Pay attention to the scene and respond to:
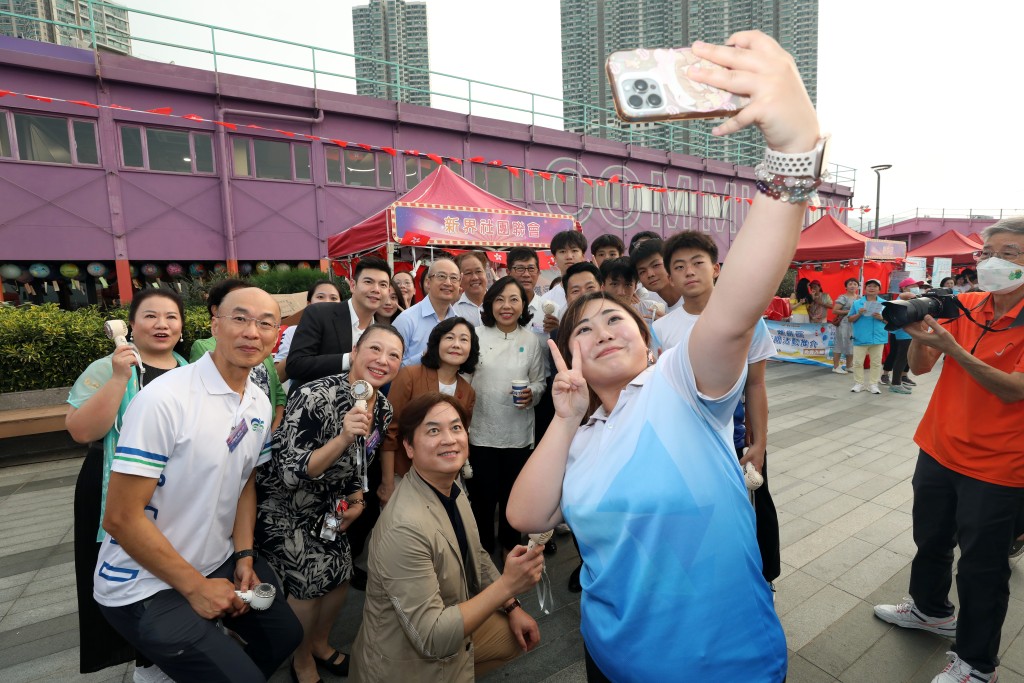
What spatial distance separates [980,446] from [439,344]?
285 centimetres

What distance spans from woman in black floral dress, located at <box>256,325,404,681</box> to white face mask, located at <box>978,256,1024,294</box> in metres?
2.91

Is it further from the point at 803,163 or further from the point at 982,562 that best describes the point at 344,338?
the point at 982,562

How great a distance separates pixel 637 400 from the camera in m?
1.21

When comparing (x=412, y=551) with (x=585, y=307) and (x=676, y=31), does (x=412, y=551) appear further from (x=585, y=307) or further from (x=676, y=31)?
(x=676, y=31)

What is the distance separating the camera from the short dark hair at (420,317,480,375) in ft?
10.3

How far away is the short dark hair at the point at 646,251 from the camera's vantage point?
11.4ft

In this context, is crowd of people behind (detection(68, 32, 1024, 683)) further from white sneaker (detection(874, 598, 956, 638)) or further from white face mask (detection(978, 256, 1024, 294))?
white face mask (detection(978, 256, 1024, 294))

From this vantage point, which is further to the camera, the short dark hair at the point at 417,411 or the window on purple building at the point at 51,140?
the window on purple building at the point at 51,140

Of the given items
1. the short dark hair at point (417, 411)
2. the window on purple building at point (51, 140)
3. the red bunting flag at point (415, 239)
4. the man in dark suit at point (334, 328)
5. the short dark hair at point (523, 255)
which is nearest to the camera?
the short dark hair at point (417, 411)

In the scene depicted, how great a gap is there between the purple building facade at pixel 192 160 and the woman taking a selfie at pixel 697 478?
12.4 meters

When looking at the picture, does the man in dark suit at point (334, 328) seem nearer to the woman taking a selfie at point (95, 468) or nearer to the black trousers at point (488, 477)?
the woman taking a selfie at point (95, 468)

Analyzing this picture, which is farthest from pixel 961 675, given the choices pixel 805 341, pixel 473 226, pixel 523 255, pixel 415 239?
pixel 805 341

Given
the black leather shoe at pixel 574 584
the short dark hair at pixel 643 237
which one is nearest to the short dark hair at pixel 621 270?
the short dark hair at pixel 643 237

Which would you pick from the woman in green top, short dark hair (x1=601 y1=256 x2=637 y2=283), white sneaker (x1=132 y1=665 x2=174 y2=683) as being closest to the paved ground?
white sneaker (x1=132 y1=665 x2=174 y2=683)
